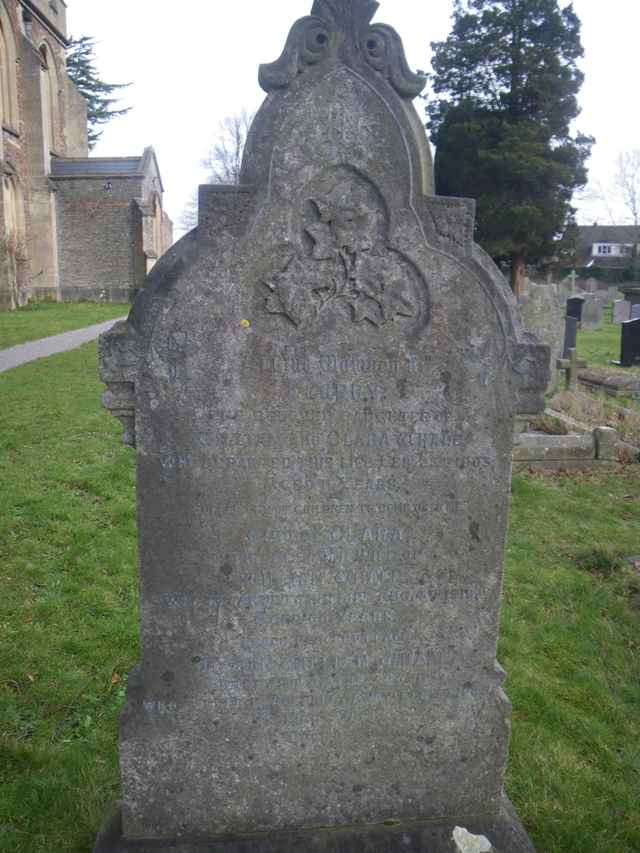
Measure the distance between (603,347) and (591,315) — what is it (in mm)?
7004

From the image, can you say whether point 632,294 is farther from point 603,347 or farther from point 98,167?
point 98,167

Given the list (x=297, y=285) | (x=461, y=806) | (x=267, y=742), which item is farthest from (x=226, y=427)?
(x=461, y=806)

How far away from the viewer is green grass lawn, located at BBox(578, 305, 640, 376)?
50.2ft

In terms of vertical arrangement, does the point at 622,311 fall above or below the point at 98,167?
below

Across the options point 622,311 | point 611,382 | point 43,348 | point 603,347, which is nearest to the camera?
point 611,382

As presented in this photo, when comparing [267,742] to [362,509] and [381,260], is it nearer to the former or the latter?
[362,509]

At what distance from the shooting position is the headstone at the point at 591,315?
1014 inches

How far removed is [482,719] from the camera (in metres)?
2.80

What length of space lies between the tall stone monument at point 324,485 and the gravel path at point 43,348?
10175 mm

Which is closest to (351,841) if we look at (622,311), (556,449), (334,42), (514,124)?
(334,42)

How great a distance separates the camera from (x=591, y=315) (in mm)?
26172

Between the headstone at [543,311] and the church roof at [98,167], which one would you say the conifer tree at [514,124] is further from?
the headstone at [543,311]

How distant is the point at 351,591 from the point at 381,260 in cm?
128

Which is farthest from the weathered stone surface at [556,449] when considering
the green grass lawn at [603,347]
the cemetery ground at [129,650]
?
the green grass lawn at [603,347]
